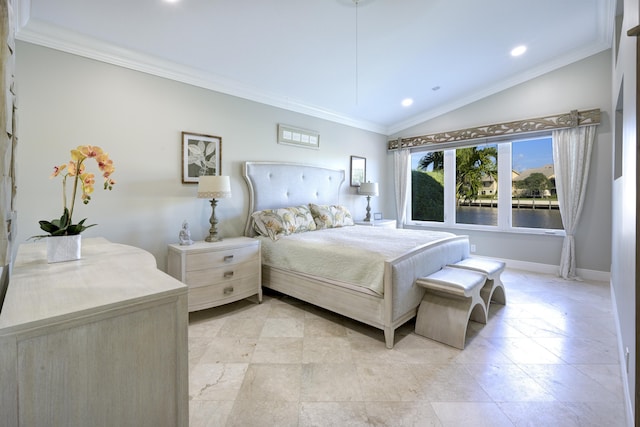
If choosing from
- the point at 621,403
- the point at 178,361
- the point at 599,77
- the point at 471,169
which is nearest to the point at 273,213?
the point at 178,361

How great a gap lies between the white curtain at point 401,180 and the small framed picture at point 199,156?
3.58 metres

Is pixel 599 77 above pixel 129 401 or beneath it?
above

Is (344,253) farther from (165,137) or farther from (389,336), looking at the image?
(165,137)

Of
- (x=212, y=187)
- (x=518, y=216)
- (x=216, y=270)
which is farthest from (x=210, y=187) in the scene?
(x=518, y=216)

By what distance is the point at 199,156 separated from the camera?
3.23m

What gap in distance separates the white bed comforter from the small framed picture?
38.9 inches

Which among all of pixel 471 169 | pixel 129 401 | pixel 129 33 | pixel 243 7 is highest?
pixel 243 7

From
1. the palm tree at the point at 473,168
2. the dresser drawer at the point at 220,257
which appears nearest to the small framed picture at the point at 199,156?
the dresser drawer at the point at 220,257

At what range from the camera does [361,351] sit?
2.19 meters

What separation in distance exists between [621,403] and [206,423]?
2.27m

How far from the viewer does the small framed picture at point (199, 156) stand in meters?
3.13

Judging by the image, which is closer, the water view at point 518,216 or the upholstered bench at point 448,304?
the upholstered bench at point 448,304

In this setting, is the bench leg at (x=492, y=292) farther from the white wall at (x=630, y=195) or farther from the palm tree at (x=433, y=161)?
the palm tree at (x=433, y=161)

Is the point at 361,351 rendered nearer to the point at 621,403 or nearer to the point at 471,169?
the point at 621,403
